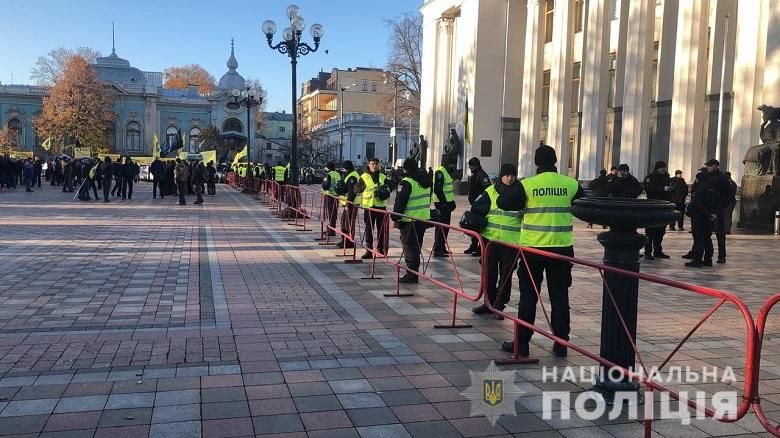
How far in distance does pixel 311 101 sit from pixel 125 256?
11803 centimetres

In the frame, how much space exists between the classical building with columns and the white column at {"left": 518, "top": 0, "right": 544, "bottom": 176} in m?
0.06

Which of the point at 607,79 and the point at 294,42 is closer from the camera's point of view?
the point at 294,42

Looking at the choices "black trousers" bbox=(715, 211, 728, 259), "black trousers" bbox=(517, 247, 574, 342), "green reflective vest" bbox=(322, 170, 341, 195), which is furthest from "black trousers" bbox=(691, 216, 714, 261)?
"green reflective vest" bbox=(322, 170, 341, 195)

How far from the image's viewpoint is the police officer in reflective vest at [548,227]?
5359 mm

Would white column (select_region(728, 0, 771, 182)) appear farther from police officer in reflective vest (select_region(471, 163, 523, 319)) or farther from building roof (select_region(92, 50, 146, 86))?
building roof (select_region(92, 50, 146, 86))

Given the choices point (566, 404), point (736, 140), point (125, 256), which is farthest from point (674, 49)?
point (566, 404)

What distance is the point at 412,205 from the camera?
9.16 metres

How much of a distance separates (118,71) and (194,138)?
1486cm

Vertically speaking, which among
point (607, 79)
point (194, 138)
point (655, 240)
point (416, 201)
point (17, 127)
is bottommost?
point (655, 240)

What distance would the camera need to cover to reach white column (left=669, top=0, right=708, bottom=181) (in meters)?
20.3

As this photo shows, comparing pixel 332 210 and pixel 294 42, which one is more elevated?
pixel 294 42

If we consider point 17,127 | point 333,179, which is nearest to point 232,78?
point 17,127

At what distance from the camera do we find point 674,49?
23625 mm

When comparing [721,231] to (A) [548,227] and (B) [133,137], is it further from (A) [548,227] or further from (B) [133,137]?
(B) [133,137]
